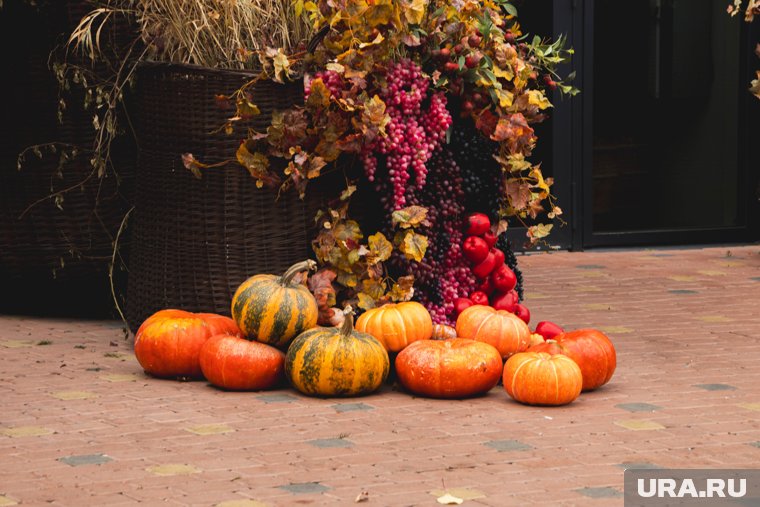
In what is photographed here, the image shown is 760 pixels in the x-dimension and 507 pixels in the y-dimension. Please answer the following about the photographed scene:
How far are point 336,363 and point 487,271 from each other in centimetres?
113

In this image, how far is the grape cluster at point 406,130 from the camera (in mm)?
5184

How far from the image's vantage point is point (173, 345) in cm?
494

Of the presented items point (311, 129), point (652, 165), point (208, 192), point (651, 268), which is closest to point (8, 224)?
point (208, 192)

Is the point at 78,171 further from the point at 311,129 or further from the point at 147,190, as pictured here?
the point at 311,129

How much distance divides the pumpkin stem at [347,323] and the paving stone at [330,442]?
24.9 inches

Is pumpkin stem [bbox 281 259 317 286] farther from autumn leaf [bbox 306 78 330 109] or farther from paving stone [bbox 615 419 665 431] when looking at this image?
paving stone [bbox 615 419 665 431]

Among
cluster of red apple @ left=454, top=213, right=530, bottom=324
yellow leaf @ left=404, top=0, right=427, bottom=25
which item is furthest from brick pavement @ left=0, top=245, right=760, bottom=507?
yellow leaf @ left=404, top=0, right=427, bottom=25

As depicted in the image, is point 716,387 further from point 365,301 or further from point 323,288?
point 323,288

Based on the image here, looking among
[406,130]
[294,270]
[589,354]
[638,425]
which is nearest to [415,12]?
[406,130]

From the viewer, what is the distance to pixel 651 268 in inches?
324

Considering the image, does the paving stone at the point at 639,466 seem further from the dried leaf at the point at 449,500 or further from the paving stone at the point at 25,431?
the paving stone at the point at 25,431

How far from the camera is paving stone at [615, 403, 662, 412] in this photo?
452 cm

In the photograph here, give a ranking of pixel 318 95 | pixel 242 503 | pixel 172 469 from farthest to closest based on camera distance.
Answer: pixel 318 95
pixel 172 469
pixel 242 503

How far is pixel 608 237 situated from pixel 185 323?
4730 millimetres
